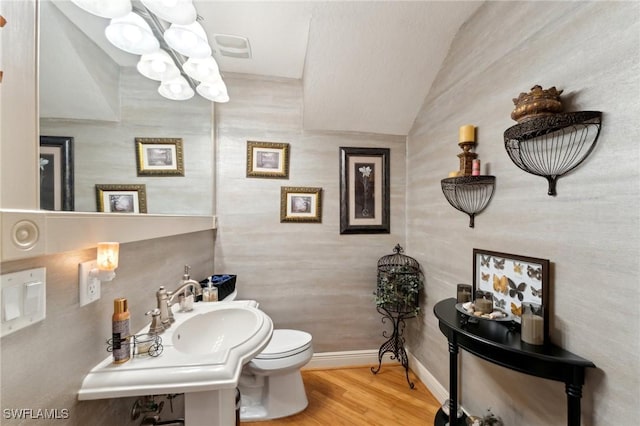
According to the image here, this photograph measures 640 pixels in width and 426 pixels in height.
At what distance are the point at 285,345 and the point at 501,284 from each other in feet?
4.48

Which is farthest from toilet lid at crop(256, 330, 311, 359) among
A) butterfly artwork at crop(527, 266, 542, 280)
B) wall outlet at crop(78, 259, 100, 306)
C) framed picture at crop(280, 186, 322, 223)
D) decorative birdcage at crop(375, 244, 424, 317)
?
butterfly artwork at crop(527, 266, 542, 280)

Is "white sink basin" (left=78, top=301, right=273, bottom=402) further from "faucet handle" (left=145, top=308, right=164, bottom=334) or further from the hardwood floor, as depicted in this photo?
the hardwood floor

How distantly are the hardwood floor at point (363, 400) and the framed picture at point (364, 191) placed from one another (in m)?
1.22

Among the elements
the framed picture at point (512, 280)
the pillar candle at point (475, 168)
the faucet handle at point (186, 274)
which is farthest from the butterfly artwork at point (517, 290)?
the faucet handle at point (186, 274)

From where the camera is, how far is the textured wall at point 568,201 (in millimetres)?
822

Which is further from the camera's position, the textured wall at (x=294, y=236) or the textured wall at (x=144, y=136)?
the textured wall at (x=294, y=236)

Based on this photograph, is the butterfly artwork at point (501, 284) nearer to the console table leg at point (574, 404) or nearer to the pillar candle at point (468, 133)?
the console table leg at point (574, 404)

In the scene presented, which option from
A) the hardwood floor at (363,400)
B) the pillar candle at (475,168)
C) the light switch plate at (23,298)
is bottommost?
the hardwood floor at (363,400)

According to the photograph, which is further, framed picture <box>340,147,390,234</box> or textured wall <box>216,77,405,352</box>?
framed picture <box>340,147,390,234</box>

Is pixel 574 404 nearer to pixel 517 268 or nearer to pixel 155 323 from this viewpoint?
pixel 517 268

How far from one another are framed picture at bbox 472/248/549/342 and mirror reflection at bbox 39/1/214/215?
170 centimetres

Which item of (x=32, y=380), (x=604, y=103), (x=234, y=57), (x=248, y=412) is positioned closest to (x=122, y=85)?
(x=32, y=380)

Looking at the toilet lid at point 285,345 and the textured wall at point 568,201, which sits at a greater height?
the textured wall at point 568,201

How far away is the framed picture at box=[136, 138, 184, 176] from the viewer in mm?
1143
